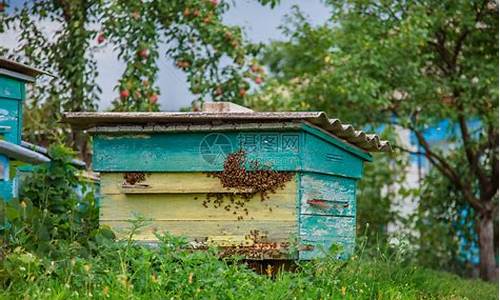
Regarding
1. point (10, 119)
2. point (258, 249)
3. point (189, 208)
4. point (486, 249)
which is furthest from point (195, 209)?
point (486, 249)

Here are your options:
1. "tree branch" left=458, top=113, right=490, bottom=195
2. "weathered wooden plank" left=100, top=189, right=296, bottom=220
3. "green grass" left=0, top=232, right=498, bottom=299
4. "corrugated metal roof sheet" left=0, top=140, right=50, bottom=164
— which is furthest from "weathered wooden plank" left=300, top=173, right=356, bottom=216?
"tree branch" left=458, top=113, right=490, bottom=195

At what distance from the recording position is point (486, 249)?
12648mm

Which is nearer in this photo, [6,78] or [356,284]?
[356,284]

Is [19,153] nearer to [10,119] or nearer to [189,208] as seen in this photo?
[10,119]

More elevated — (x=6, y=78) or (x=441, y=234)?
(x=6, y=78)

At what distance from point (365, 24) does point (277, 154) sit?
5855 millimetres

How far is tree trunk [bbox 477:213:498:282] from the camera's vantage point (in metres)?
12.7

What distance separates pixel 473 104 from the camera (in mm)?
11984

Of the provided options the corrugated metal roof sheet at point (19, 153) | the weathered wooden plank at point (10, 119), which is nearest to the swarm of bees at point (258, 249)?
the corrugated metal roof sheet at point (19, 153)

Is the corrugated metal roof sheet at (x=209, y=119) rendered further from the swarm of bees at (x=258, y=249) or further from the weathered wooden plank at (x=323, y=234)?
the swarm of bees at (x=258, y=249)

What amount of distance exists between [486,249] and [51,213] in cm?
759

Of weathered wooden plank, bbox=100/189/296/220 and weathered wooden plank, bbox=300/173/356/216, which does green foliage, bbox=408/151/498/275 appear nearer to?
weathered wooden plank, bbox=300/173/356/216

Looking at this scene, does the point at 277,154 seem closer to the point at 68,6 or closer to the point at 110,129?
the point at 110,129

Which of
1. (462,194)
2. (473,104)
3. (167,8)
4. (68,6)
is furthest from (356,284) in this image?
(462,194)
